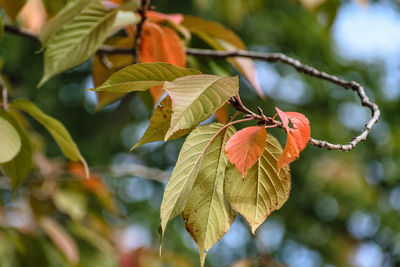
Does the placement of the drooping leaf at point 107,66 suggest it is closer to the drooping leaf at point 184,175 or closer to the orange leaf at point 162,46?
the orange leaf at point 162,46

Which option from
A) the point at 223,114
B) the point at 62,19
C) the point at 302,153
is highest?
the point at 62,19

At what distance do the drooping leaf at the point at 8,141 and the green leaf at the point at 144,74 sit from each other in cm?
23

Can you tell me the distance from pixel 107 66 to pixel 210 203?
45cm

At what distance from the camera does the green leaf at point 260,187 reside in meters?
0.47

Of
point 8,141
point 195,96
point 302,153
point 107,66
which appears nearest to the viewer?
point 195,96

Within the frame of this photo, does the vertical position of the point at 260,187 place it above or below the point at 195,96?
below

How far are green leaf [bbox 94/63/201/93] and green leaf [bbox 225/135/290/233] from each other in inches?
4.3

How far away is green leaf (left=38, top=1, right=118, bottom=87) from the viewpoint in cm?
67

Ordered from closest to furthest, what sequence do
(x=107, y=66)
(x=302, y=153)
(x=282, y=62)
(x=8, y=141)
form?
(x=8, y=141)
(x=282, y=62)
(x=107, y=66)
(x=302, y=153)

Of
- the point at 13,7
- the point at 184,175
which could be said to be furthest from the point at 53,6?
the point at 184,175

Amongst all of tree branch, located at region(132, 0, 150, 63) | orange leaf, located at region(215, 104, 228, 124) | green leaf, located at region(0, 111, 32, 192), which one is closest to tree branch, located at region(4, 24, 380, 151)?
tree branch, located at region(132, 0, 150, 63)

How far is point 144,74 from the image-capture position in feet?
1.51

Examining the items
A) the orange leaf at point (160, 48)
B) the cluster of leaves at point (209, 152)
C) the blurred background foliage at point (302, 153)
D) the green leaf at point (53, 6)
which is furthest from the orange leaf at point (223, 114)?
the blurred background foliage at point (302, 153)

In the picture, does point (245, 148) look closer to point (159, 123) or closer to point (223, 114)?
point (159, 123)
